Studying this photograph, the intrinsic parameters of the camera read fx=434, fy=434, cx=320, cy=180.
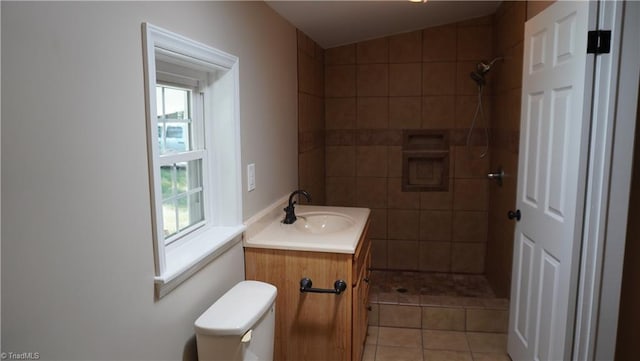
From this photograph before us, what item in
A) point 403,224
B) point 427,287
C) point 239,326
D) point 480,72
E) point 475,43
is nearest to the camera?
point 239,326

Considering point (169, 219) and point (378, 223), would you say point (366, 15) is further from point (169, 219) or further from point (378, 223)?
point (169, 219)

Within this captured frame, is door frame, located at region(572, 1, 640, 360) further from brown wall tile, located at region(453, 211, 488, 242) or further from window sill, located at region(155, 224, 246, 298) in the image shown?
brown wall tile, located at region(453, 211, 488, 242)

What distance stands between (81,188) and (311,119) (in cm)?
255

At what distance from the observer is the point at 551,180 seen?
2018 mm

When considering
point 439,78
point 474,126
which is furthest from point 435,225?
point 439,78

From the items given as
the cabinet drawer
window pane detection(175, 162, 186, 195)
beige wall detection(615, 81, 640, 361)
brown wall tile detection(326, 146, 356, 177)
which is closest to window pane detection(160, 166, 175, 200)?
window pane detection(175, 162, 186, 195)

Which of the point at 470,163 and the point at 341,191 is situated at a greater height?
the point at 470,163

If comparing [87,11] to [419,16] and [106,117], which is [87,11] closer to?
[106,117]

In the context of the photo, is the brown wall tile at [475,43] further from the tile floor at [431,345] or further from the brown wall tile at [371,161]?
the tile floor at [431,345]

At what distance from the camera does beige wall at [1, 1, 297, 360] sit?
2.88 feet

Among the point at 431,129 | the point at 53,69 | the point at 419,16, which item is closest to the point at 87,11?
Result: the point at 53,69

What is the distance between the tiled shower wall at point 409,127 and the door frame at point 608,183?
1979 millimetres

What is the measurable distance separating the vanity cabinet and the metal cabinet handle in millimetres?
19

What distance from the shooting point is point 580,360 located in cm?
186
